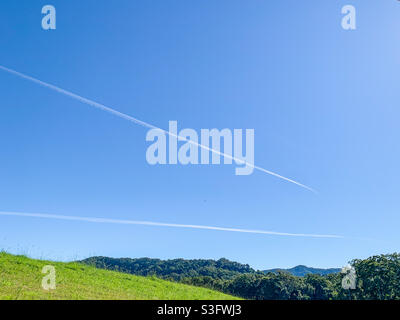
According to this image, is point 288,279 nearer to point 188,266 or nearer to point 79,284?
point 188,266

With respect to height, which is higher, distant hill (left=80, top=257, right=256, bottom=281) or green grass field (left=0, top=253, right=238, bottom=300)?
green grass field (left=0, top=253, right=238, bottom=300)

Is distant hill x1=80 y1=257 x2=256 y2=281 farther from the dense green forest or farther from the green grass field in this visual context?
the green grass field

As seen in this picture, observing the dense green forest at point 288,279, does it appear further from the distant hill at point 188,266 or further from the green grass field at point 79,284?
the green grass field at point 79,284

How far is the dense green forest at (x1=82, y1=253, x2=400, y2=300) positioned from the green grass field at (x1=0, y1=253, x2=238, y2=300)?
49.1 feet

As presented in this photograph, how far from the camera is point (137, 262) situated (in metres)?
35.3

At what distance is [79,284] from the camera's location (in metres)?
13.1

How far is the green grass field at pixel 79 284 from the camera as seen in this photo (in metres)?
10.4

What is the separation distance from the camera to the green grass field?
10.4 metres

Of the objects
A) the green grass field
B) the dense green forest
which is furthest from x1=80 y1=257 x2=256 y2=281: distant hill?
the green grass field

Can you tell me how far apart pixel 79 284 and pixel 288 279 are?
33383 millimetres

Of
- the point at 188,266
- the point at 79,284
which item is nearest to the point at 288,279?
the point at 188,266
